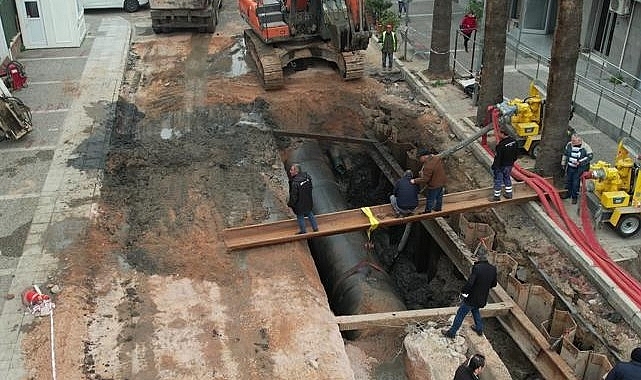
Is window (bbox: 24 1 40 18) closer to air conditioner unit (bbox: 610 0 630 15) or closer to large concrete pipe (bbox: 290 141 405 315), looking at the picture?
large concrete pipe (bbox: 290 141 405 315)

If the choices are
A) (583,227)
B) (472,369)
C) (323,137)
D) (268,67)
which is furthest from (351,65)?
(472,369)

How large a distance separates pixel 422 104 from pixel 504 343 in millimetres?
8254

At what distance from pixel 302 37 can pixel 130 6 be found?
39.4 ft

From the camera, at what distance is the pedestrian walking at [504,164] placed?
1180cm

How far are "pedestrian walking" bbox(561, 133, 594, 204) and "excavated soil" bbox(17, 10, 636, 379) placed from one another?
107 cm

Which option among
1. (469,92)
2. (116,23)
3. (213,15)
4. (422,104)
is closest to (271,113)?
(422,104)

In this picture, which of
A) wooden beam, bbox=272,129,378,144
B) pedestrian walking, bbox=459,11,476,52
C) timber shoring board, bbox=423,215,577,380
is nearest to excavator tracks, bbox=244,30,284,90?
wooden beam, bbox=272,129,378,144

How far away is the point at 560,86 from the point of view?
1237 centimetres

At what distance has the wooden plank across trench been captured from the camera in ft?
38.4

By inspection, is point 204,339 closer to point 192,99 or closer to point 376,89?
point 192,99

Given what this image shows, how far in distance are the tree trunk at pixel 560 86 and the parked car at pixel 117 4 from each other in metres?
20.5

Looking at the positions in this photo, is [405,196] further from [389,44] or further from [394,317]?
[389,44]

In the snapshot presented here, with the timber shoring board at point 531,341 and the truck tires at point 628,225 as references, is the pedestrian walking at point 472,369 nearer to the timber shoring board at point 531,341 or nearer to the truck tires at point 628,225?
the timber shoring board at point 531,341

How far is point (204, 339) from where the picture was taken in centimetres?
957
